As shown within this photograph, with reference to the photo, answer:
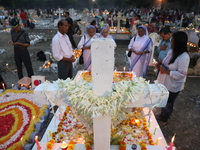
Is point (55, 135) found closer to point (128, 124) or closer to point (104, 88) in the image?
point (128, 124)

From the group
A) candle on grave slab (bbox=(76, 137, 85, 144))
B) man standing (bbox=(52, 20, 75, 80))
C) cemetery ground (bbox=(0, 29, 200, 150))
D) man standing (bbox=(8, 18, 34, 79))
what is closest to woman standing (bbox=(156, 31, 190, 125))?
cemetery ground (bbox=(0, 29, 200, 150))

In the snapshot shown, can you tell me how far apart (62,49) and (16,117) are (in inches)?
74.6

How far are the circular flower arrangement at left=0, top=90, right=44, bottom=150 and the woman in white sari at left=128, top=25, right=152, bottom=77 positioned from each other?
118 inches

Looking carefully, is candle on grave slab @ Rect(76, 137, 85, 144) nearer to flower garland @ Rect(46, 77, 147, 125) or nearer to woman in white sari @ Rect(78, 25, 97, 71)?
flower garland @ Rect(46, 77, 147, 125)

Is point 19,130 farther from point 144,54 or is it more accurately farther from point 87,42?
point 144,54

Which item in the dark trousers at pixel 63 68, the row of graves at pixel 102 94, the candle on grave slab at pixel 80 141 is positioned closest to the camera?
the row of graves at pixel 102 94

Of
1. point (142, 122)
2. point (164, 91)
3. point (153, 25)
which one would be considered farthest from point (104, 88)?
point (153, 25)

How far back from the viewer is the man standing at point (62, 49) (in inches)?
147

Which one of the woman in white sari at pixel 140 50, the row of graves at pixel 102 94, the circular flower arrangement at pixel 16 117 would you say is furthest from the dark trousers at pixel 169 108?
the circular flower arrangement at pixel 16 117

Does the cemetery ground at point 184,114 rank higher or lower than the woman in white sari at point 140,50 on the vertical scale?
lower

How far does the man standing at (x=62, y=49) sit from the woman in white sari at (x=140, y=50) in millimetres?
1916

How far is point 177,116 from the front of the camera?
389 cm

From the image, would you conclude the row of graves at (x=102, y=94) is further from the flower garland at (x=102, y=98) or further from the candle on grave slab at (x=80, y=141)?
the candle on grave slab at (x=80, y=141)

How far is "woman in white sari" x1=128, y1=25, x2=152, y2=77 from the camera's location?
14.8 ft
